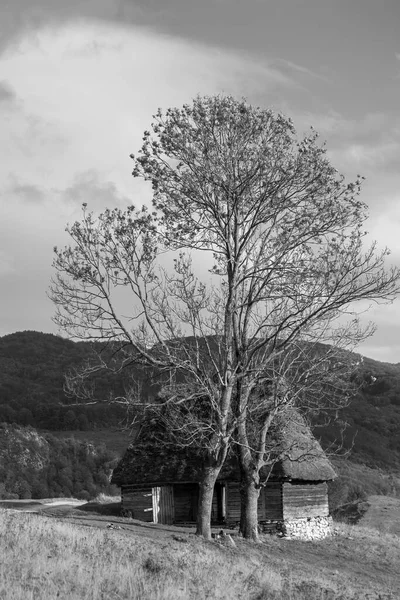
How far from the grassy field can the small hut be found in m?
5.08

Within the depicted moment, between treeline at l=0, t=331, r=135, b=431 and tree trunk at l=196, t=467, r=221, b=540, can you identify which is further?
treeline at l=0, t=331, r=135, b=431

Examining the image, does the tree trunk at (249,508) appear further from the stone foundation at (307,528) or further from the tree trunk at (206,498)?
the stone foundation at (307,528)

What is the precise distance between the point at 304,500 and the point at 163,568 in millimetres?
17483

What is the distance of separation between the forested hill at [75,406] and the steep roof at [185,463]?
41554 mm

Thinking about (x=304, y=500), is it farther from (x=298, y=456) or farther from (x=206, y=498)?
(x=206, y=498)

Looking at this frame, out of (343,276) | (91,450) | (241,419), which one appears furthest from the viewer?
(91,450)

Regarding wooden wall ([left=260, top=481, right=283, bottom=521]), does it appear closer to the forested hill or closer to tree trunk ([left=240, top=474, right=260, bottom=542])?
tree trunk ([left=240, top=474, right=260, bottom=542])

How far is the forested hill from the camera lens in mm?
88562

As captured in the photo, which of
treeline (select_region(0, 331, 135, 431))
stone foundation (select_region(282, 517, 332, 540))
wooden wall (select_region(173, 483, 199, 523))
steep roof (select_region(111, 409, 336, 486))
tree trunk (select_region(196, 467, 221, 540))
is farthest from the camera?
treeline (select_region(0, 331, 135, 431))

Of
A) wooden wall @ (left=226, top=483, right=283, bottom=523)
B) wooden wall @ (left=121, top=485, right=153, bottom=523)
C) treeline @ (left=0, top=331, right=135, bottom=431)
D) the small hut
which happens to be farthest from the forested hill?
wooden wall @ (left=226, top=483, right=283, bottom=523)

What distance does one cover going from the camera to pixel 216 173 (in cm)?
2320

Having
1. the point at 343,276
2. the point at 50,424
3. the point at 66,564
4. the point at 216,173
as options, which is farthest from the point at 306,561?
the point at 50,424

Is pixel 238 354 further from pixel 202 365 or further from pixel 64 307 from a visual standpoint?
pixel 64 307

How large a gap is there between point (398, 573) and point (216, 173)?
14.8 metres
